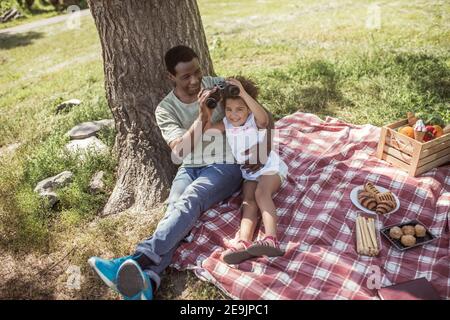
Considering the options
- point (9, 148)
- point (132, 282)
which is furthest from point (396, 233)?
point (9, 148)

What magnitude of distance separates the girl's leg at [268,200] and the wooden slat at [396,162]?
1266 mm

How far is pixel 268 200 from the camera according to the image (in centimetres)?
347

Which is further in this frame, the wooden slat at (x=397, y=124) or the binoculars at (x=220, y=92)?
the wooden slat at (x=397, y=124)

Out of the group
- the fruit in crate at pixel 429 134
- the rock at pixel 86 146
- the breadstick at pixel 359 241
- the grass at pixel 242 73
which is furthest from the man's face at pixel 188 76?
the fruit in crate at pixel 429 134

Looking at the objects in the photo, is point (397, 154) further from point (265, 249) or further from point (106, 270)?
point (106, 270)

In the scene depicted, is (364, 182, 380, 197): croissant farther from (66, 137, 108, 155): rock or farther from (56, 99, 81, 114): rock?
(56, 99, 81, 114): rock

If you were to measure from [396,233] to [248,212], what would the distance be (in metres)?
1.22

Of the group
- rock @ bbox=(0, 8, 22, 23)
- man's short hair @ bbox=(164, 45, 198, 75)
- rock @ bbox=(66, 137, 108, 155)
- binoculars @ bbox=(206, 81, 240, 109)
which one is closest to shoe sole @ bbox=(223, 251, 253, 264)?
binoculars @ bbox=(206, 81, 240, 109)

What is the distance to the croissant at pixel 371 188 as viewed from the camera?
3.55 metres

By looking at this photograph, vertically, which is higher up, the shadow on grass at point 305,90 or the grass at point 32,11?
the grass at point 32,11

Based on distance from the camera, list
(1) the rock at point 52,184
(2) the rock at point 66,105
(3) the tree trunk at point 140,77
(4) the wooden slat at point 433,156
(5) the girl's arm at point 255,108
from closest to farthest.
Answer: (5) the girl's arm at point 255,108
(4) the wooden slat at point 433,156
(3) the tree trunk at point 140,77
(1) the rock at point 52,184
(2) the rock at point 66,105

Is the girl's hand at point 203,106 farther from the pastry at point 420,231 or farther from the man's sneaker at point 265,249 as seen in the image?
the pastry at point 420,231

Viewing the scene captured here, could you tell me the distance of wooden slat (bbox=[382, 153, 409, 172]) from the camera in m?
3.95

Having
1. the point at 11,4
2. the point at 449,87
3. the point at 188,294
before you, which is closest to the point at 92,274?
the point at 188,294
